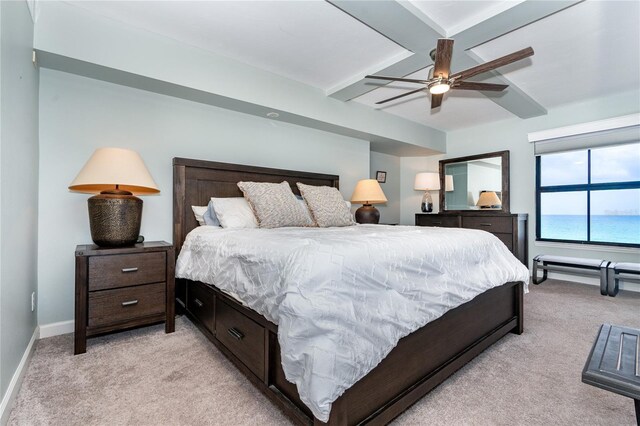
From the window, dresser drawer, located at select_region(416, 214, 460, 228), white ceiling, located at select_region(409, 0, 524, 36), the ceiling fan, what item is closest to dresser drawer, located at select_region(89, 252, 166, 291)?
the ceiling fan

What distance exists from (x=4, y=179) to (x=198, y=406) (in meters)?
1.42

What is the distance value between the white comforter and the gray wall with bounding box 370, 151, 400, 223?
12.0ft

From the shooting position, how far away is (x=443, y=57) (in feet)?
7.20

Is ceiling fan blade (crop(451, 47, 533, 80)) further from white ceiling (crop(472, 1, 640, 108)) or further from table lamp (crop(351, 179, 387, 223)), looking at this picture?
table lamp (crop(351, 179, 387, 223))

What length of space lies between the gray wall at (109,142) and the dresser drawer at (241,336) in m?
1.35

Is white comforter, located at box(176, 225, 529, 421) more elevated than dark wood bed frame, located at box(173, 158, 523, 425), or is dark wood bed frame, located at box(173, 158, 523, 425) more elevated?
white comforter, located at box(176, 225, 529, 421)

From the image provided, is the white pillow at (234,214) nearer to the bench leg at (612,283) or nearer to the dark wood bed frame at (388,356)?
the dark wood bed frame at (388,356)

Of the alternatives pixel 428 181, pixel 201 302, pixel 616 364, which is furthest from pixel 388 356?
pixel 428 181

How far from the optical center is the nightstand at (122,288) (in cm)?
201

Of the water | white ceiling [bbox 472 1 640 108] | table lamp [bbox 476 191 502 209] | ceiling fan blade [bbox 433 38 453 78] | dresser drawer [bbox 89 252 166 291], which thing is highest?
white ceiling [bbox 472 1 640 108]

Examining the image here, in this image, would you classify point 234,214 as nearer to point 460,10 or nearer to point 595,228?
point 460,10

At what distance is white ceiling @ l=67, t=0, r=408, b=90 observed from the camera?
2186 mm

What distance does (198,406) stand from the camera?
4.85ft

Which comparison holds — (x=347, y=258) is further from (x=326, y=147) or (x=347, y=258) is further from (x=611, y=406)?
(x=326, y=147)
